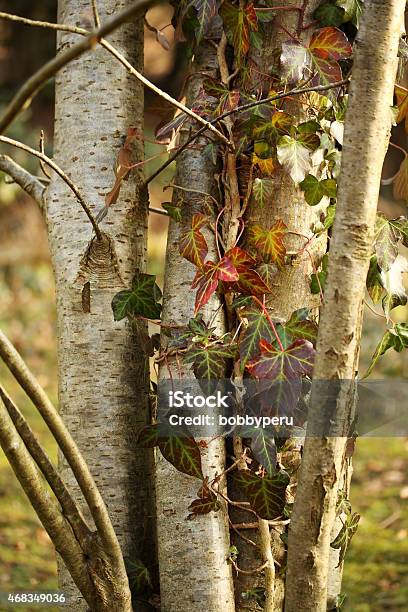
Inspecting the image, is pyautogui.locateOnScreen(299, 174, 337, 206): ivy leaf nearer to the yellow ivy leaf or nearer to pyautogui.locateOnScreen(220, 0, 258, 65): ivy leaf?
the yellow ivy leaf

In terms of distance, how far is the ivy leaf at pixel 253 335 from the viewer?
1034 mm

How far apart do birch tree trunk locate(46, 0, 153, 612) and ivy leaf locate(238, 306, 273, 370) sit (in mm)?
259

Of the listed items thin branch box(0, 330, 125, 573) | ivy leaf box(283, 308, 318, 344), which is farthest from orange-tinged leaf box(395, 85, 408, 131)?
thin branch box(0, 330, 125, 573)

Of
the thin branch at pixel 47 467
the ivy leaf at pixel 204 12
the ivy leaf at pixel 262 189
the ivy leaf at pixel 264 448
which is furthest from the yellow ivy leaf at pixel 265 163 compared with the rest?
the thin branch at pixel 47 467

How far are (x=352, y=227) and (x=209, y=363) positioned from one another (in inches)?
11.9

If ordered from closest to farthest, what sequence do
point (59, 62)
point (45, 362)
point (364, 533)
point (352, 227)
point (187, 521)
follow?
point (59, 62) < point (352, 227) < point (187, 521) < point (364, 533) < point (45, 362)

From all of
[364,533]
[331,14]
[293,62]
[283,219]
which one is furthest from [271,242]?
[364,533]

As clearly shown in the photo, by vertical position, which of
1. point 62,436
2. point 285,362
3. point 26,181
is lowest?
point 62,436

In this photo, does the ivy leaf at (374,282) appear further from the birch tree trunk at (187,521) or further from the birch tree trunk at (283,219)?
the birch tree trunk at (187,521)

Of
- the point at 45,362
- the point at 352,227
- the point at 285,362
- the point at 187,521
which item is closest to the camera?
the point at 352,227

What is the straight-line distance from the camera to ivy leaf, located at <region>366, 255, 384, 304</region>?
3.68ft

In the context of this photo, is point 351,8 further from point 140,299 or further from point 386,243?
point 140,299

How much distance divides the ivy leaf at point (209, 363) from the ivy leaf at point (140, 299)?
0.52 ft

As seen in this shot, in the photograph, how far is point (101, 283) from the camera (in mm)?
1223
